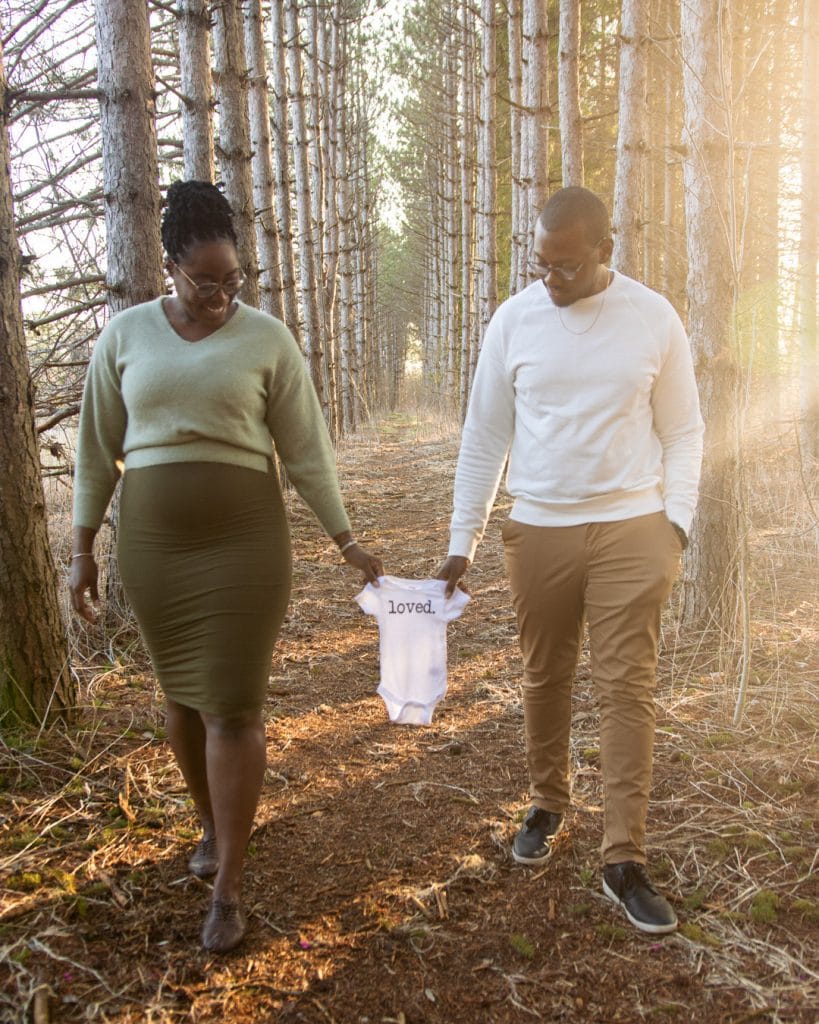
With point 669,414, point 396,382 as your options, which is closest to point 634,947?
point 669,414

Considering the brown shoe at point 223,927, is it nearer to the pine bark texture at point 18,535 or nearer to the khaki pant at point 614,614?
the khaki pant at point 614,614

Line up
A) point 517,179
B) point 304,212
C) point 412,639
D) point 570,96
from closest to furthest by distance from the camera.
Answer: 1. point 412,639
2. point 570,96
3. point 517,179
4. point 304,212

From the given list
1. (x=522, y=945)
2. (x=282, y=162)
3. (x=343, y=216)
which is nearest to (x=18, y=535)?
(x=522, y=945)

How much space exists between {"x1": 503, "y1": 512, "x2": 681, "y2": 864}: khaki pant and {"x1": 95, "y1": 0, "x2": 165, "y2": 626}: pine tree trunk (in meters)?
3.08

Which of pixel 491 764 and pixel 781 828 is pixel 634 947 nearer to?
pixel 781 828

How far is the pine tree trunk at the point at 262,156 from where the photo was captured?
9.95 meters

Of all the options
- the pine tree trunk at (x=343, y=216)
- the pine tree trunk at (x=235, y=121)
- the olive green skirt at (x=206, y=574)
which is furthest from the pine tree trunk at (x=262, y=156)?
the olive green skirt at (x=206, y=574)

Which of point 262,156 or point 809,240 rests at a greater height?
point 262,156

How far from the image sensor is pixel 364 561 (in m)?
2.86

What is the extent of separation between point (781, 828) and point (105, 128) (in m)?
4.72

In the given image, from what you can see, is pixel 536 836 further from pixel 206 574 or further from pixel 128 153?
pixel 128 153

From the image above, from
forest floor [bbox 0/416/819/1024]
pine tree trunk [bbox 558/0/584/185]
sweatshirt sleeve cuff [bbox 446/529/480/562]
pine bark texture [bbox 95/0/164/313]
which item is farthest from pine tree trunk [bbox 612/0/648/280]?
sweatshirt sleeve cuff [bbox 446/529/480/562]

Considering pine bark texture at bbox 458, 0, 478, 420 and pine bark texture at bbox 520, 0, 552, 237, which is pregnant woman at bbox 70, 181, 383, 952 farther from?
pine bark texture at bbox 458, 0, 478, 420

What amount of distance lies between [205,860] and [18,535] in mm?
1558
